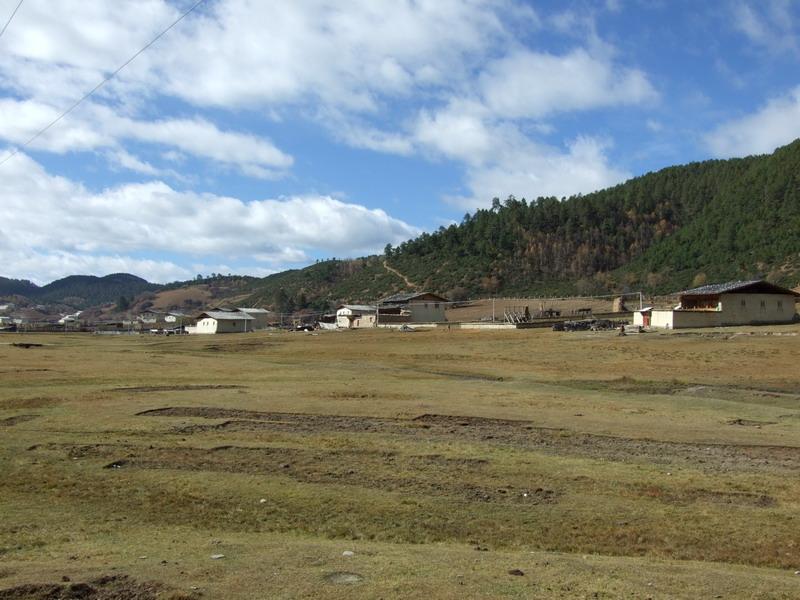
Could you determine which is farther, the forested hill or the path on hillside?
the path on hillside

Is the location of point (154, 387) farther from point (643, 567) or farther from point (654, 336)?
point (654, 336)

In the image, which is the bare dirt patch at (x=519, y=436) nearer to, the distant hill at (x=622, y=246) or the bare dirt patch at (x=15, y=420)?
the bare dirt patch at (x=15, y=420)

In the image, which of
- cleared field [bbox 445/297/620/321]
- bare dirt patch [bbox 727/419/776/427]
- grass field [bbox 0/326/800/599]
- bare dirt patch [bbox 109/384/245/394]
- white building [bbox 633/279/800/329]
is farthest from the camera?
cleared field [bbox 445/297/620/321]

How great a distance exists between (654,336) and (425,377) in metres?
25.9

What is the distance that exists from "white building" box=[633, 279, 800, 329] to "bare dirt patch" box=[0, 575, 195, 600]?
199 feet

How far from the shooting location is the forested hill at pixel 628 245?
146 m

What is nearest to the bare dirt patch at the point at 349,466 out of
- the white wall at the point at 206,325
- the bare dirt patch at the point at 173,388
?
the bare dirt patch at the point at 173,388

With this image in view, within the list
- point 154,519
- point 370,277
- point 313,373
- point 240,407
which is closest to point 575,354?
point 313,373

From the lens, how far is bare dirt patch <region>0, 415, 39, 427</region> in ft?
59.1

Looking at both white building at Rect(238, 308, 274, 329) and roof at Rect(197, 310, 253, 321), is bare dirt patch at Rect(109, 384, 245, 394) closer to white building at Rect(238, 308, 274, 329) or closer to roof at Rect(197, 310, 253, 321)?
roof at Rect(197, 310, 253, 321)

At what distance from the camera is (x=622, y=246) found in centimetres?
18525

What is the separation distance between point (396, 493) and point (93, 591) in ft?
18.9

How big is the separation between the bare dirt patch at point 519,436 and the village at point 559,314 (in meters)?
43.6

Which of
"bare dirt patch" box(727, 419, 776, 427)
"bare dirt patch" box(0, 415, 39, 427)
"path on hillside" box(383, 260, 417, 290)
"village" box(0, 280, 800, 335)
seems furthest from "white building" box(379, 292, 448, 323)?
"bare dirt patch" box(0, 415, 39, 427)
